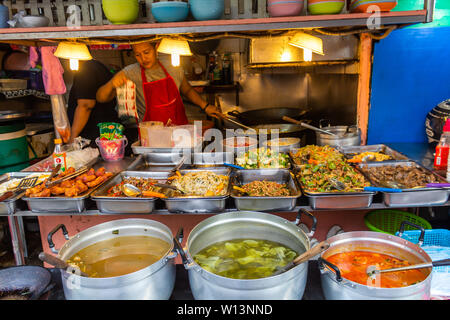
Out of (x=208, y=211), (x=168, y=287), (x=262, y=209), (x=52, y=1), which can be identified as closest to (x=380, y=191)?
(x=262, y=209)

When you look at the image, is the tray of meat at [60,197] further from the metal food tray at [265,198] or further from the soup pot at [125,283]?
the metal food tray at [265,198]

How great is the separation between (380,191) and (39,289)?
2063 millimetres

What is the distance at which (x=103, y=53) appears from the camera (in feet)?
24.4

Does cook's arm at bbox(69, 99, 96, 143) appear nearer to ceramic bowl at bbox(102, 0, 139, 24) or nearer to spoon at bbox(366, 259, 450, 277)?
ceramic bowl at bbox(102, 0, 139, 24)

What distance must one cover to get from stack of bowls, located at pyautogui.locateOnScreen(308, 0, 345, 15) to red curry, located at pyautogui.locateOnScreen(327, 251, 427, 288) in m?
1.66

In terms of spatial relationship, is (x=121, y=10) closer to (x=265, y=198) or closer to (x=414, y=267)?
(x=265, y=198)

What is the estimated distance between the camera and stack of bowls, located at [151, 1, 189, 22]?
238 cm

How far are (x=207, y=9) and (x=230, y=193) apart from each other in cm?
133

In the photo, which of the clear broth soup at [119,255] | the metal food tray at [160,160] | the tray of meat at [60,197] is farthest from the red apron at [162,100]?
the clear broth soup at [119,255]

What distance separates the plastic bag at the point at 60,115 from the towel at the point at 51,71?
117mm

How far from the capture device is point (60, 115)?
3494 millimetres
